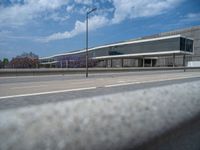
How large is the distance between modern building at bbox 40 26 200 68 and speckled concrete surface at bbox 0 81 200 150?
71.3m

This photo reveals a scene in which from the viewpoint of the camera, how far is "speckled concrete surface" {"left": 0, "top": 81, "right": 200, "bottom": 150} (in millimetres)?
785

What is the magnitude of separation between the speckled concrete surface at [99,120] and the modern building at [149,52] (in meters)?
71.3

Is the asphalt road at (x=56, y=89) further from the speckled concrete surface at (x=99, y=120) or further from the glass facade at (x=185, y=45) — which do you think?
the glass facade at (x=185, y=45)

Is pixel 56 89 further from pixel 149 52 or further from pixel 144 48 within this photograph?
pixel 144 48

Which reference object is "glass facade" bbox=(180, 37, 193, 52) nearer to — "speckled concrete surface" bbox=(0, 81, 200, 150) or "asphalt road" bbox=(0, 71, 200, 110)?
"asphalt road" bbox=(0, 71, 200, 110)

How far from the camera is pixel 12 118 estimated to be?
78 centimetres

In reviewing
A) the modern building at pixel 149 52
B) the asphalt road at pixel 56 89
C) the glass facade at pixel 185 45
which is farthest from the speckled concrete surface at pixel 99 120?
the glass facade at pixel 185 45

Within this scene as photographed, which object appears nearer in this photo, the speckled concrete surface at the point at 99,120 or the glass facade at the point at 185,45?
the speckled concrete surface at the point at 99,120

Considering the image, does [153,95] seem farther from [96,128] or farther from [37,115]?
[37,115]

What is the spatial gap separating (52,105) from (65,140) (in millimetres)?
160

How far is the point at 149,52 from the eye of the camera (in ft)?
254

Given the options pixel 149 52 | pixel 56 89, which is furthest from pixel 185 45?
pixel 56 89

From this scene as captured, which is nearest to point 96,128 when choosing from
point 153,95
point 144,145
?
point 144,145

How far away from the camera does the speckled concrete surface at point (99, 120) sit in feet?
2.58
